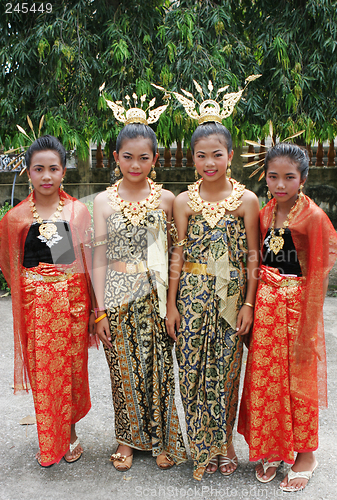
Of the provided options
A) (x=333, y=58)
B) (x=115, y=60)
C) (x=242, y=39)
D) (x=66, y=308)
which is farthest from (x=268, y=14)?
(x=66, y=308)

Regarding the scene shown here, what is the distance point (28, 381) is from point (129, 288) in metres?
0.84

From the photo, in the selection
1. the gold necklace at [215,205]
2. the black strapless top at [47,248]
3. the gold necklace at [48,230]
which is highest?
the gold necklace at [215,205]

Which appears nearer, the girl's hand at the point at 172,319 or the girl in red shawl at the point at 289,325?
the girl in red shawl at the point at 289,325

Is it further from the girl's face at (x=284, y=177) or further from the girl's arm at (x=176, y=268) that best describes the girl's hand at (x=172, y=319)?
the girl's face at (x=284, y=177)

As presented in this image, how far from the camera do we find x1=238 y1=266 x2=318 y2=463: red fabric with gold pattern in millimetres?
2234

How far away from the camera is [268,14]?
5.39 m

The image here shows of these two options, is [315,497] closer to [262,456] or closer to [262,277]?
[262,456]

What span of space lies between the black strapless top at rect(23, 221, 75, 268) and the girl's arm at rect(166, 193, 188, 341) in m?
0.60

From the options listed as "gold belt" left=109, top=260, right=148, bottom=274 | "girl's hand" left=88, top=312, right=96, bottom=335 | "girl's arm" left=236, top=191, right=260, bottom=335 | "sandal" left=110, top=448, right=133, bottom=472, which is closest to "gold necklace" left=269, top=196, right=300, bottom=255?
"girl's arm" left=236, top=191, right=260, bottom=335

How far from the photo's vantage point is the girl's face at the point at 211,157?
221 centimetres

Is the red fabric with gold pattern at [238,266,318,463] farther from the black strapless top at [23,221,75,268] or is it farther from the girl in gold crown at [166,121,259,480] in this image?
the black strapless top at [23,221,75,268]

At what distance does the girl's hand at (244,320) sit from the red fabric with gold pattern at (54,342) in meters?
0.89

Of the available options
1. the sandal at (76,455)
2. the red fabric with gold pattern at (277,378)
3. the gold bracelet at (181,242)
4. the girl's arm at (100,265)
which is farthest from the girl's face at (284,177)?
the sandal at (76,455)

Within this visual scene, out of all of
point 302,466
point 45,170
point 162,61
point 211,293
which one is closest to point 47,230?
point 45,170
